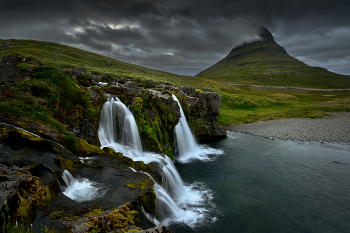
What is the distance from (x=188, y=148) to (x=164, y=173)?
13.4 meters

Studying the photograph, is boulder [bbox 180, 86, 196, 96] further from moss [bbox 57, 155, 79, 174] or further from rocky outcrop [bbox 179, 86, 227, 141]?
moss [bbox 57, 155, 79, 174]

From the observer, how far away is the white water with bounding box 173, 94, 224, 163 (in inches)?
1005

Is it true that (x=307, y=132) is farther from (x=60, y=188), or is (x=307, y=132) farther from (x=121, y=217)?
(x=60, y=188)

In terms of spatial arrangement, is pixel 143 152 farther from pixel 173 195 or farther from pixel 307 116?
pixel 307 116

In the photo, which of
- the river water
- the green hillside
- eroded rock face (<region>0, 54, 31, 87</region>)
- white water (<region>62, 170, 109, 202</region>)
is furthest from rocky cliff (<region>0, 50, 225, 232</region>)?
the green hillside

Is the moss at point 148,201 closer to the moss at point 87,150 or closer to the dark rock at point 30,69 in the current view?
the moss at point 87,150

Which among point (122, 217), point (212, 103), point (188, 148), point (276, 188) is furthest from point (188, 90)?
point (122, 217)

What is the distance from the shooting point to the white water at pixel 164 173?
480 inches

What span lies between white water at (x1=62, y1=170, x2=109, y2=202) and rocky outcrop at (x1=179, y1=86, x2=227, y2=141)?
2267 centimetres

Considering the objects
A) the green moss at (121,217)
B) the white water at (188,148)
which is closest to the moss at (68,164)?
the green moss at (121,217)

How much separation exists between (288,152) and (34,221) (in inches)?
1227

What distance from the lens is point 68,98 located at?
15219mm

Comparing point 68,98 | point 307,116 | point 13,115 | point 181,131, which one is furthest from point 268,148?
point 307,116

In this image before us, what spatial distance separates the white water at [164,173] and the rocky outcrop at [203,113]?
47.7 ft
